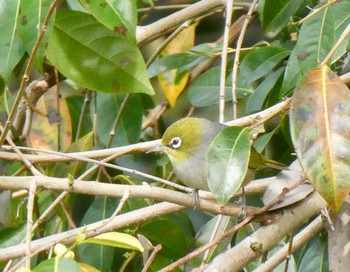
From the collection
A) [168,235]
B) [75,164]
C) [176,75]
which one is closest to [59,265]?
[168,235]

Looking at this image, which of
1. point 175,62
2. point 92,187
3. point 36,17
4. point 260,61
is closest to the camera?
point 92,187

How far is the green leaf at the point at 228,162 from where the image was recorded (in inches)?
93.1

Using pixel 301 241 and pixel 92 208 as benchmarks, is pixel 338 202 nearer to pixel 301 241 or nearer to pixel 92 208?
pixel 301 241

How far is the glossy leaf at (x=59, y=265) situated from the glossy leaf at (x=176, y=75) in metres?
2.13

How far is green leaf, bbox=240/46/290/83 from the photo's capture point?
3.41 metres

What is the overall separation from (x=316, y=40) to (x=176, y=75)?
3.79ft

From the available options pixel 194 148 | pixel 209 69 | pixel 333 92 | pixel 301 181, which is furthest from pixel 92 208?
pixel 333 92

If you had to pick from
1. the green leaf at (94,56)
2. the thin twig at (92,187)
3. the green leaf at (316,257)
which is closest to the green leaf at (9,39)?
the green leaf at (94,56)

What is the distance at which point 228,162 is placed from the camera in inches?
95.2

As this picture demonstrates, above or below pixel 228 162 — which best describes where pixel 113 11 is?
above

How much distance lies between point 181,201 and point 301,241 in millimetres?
534

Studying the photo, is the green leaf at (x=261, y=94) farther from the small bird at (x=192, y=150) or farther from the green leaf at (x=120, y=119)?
the green leaf at (x=120, y=119)

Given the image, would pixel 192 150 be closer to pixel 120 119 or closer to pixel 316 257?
pixel 120 119

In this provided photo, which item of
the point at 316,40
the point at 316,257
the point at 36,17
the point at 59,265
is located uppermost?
the point at 36,17
